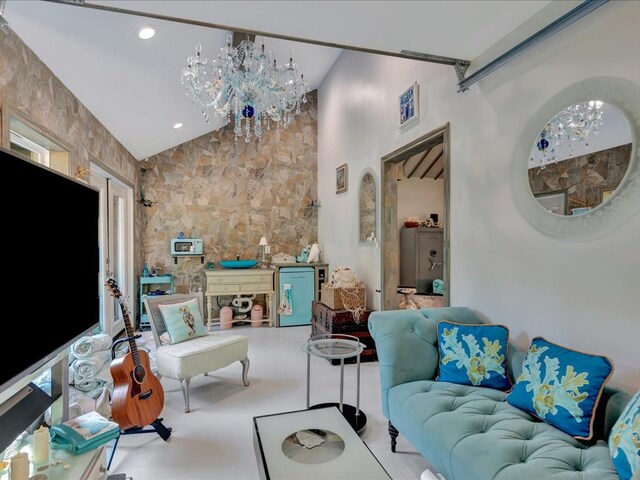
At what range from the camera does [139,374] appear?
2232mm

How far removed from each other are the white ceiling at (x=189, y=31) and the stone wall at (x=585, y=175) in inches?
34.9

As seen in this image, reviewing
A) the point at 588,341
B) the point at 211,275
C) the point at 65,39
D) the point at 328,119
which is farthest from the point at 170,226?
the point at 588,341

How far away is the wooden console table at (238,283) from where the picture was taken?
516 centimetres

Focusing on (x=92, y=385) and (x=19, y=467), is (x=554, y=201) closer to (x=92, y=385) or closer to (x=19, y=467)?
(x=19, y=467)

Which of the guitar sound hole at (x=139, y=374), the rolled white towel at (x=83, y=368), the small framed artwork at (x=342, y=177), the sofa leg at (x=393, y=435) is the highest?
the small framed artwork at (x=342, y=177)

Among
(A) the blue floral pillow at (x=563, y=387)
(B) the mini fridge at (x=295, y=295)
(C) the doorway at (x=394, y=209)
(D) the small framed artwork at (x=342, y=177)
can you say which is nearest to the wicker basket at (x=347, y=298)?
(C) the doorway at (x=394, y=209)

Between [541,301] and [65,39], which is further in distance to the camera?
[65,39]

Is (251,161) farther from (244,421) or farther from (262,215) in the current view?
(244,421)

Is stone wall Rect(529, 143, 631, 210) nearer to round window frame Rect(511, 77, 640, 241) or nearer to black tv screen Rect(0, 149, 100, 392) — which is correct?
round window frame Rect(511, 77, 640, 241)

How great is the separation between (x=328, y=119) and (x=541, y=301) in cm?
451

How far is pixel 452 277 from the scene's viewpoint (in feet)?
8.96

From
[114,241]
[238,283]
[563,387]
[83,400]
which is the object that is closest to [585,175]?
[563,387]

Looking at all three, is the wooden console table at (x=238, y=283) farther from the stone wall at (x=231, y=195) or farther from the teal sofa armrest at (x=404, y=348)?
the teal sofa armrest at (x=404, y=348)

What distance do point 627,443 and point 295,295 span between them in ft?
14.7
